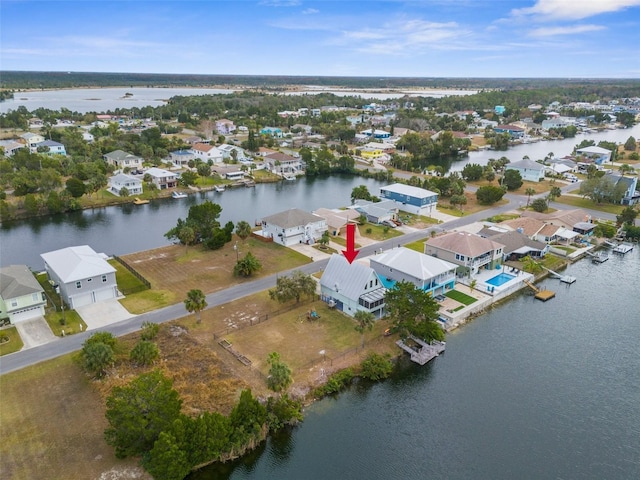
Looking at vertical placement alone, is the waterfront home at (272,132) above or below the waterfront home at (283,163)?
above

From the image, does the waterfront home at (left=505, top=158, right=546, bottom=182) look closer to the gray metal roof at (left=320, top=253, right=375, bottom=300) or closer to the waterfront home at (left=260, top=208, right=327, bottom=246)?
the waterfront home at (left=260, top=208, right=327, bottom=246)

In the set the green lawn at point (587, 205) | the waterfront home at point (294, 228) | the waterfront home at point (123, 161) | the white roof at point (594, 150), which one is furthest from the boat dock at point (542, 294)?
the waterfront home at point (123, 161)

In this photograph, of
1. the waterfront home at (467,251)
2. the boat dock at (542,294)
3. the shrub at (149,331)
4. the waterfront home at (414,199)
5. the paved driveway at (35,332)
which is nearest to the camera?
the shrub at (149,331)

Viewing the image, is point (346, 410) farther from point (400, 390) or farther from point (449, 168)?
point (449, 168)

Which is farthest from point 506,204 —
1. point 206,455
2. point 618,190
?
point 206,455

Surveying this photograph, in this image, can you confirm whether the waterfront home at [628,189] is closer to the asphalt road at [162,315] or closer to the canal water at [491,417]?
the asphalt road at [162,315]

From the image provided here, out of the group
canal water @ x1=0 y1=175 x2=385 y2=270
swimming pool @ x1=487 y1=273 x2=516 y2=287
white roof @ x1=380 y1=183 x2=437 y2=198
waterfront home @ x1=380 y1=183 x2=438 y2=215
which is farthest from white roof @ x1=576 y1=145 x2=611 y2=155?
swimming pool @ x1=487 y1=273 x2=516 y2=287
